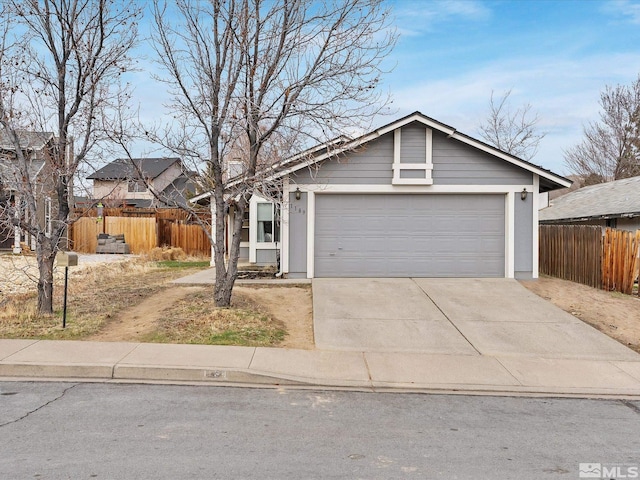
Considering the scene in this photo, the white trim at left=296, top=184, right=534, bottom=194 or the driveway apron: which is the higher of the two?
the white trim at left=296, top=184, right=534, bottom=194

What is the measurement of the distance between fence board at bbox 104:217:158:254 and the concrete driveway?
56.4 ft

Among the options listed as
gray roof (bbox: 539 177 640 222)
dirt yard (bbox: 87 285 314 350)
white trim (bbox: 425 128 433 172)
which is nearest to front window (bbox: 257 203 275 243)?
dirt yard (bbox: 87 285 314 350)

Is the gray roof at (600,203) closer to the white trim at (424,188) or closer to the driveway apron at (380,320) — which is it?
the white trim at (424,188)

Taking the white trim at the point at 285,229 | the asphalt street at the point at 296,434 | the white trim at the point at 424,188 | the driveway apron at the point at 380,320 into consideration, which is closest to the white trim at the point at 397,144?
the white trim at the point at 424,188

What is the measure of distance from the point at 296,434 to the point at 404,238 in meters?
9.78

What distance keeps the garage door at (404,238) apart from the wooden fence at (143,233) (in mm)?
14750

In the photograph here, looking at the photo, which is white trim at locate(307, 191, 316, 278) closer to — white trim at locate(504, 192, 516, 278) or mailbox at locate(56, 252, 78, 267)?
white trim at locate(504, 192, 516, 278)

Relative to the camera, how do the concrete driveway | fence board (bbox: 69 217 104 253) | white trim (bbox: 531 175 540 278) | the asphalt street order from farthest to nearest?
1. fence board (bbox: 69 217 104 253)
2. white trim (bbox: 531 175 540 278)
3. the concrete driveway
4. the asphalt street

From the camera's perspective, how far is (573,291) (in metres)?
13.1

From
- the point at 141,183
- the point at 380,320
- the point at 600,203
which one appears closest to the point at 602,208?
the point at 600,203

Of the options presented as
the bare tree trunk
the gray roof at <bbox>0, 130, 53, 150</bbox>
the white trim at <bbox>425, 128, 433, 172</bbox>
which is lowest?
the bare tree trunk

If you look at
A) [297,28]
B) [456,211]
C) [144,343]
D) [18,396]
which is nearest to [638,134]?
[456,211]

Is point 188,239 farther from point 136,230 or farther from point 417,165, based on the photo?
point 417,165

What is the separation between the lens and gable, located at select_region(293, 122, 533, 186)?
14.1m
